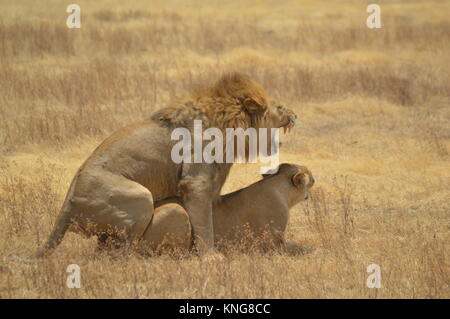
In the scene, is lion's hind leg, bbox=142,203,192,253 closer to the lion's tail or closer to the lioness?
the lioness

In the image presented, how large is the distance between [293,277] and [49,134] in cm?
750

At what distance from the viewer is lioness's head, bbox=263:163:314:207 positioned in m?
7.95

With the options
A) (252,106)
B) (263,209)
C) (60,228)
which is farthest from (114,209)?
(252,106)

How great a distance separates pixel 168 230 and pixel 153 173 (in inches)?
23.7

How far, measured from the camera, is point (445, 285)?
658 cm

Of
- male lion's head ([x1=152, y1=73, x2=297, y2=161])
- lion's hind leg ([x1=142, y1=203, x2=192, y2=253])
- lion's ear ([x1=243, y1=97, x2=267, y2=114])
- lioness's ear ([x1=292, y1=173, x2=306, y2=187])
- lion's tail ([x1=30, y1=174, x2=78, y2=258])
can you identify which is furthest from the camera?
lioness's ear ([x1=292, y1=173, x2=306, y2=187])

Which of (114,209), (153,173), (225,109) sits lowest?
(114,209)

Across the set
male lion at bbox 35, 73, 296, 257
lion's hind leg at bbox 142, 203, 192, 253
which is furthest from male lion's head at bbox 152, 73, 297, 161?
lion's hind leg at bbox 142, 203, 192, 253

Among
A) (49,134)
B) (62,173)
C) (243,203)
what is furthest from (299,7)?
(243,203)

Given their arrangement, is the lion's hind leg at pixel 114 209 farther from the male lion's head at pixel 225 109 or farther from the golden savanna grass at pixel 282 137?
the male lion's head at pixel 225 109

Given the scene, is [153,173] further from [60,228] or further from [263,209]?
[263,209]

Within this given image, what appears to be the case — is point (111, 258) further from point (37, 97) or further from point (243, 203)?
point (37, 97)

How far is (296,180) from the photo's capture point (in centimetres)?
793

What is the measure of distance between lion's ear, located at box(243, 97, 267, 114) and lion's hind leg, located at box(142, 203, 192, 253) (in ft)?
4.33
